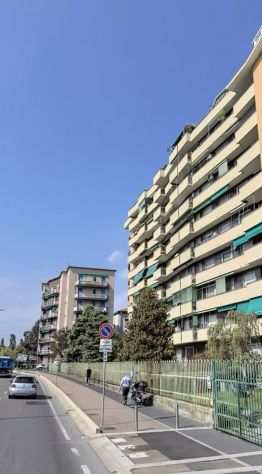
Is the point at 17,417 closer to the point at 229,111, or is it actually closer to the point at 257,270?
the point at 257,270

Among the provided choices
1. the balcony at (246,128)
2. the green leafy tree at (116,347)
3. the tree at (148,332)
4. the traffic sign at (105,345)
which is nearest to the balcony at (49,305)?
the green leafy tree at (116,347)

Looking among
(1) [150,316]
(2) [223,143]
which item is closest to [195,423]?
(1) [150,316]

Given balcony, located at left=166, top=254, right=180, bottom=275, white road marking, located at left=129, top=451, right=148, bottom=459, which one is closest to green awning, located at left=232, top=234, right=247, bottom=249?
balcony, located at left=166, top=254, right=180, bottom=275

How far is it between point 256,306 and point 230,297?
4705 millimetres

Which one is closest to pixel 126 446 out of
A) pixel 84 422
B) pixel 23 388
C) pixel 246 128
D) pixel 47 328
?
pixel 84 422

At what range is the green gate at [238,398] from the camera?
1194 centimetres

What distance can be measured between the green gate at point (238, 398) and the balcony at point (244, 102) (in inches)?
984

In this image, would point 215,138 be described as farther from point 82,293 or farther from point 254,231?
point 82,293

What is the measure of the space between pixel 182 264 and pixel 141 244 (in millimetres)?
21898

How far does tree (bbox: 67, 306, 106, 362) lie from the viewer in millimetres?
63125

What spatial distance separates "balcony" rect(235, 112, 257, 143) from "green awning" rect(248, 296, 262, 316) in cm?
1218

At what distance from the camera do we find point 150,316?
33000mm

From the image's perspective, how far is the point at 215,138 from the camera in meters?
41.9

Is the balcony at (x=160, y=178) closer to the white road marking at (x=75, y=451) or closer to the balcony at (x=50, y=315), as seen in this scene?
the white road marking at (x=75, y=451)
